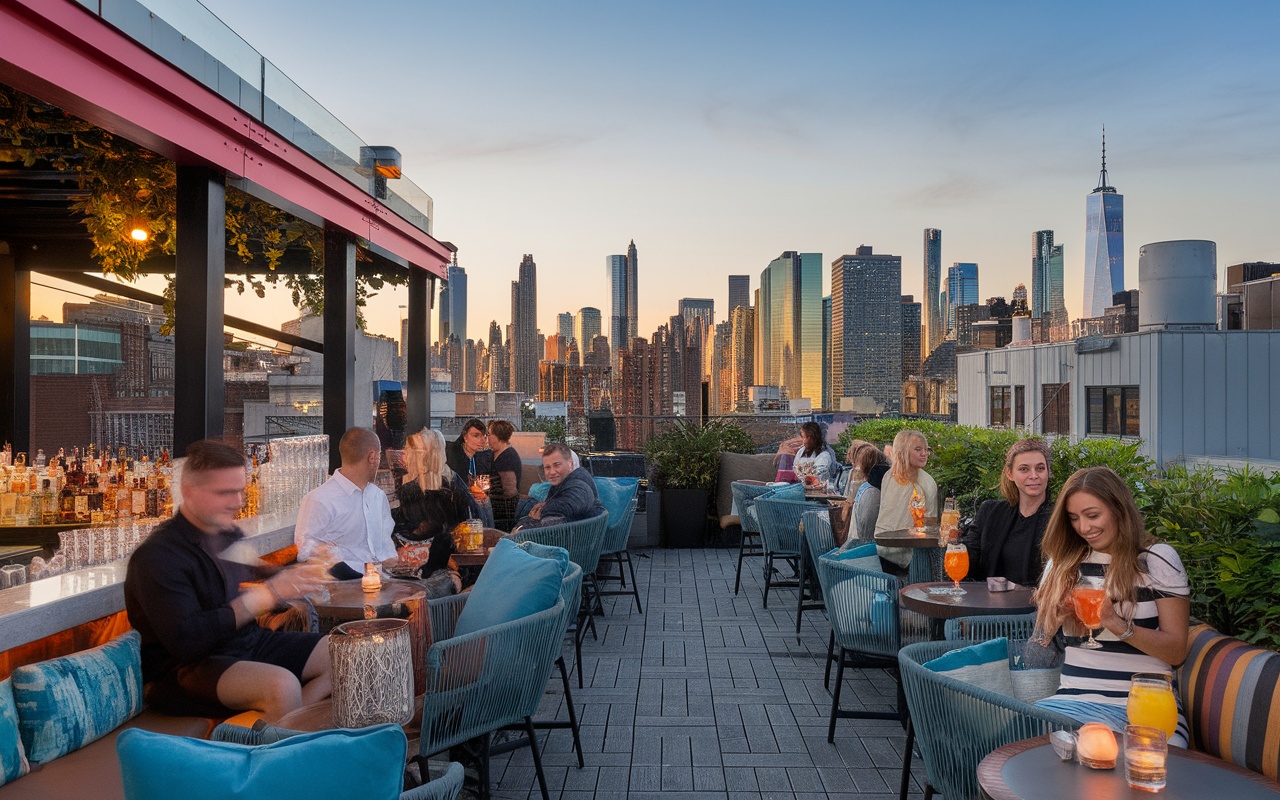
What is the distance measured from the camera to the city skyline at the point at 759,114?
11742 millimetres

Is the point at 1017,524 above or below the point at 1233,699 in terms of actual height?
above

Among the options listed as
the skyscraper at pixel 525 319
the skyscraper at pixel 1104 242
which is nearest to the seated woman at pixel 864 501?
the skyscraper at pixel 525 319

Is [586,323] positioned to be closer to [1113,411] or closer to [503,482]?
[1113,411]

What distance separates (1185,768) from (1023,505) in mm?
2323

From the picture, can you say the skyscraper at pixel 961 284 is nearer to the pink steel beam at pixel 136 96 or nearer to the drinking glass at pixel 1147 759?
the pink steel beam at pixel 136 96

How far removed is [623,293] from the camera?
76000 millimetres

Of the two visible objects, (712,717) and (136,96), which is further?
(712,717)

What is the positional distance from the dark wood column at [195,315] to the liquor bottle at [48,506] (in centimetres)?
208

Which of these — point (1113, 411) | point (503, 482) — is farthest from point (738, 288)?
point (503, 482)

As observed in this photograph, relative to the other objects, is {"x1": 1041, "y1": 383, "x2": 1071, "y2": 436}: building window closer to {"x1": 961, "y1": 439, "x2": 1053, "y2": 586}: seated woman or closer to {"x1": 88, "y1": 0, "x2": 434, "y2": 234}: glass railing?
{"x1": 961, "y1": 439, "x2": 1053, "y2": 586}: seated woman

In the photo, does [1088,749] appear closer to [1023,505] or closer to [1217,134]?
[1023,505]

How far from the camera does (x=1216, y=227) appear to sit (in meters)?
30.7

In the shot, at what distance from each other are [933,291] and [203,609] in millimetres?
113502

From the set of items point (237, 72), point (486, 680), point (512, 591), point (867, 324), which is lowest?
point (486, 680)
